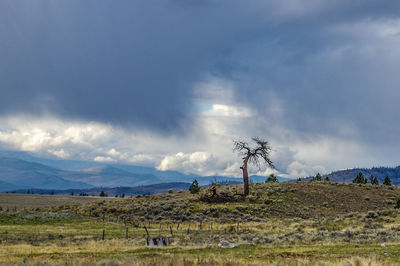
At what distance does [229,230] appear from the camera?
127ft

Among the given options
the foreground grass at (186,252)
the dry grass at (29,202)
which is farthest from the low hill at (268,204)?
the dry grass at (29,202)

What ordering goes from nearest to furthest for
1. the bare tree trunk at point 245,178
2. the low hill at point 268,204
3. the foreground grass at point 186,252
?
the foreground grass at point 186,252 → the low hill at point 268,204 → the bare tree trunk at point 245,178

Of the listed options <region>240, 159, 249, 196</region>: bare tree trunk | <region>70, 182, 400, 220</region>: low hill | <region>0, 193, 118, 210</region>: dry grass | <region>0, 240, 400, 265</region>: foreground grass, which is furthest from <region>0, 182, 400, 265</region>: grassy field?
<region>0, 193, 118, 210</region>: dry grass

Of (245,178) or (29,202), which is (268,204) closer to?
(245,178)

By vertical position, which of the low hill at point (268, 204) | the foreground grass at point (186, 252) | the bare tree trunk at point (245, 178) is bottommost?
the foreground grass at point (186, 252)

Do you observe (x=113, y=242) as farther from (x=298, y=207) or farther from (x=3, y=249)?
(x=298, y=207)

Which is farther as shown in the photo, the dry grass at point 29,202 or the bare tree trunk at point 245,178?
the dry grass at point 29,202

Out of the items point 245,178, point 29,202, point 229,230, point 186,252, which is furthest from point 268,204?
point 29,202

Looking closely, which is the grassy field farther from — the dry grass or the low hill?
the dry grass

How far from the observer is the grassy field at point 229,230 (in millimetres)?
20375

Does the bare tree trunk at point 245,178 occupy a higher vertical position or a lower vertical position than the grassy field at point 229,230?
higher

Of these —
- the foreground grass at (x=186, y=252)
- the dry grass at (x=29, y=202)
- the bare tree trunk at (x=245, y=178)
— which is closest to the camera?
the foreground grass at (x=186, y=252)

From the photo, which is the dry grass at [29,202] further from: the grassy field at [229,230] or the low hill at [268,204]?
the low hill at [268,204]

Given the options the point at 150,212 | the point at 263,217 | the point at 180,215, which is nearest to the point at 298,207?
the point at 263,217
